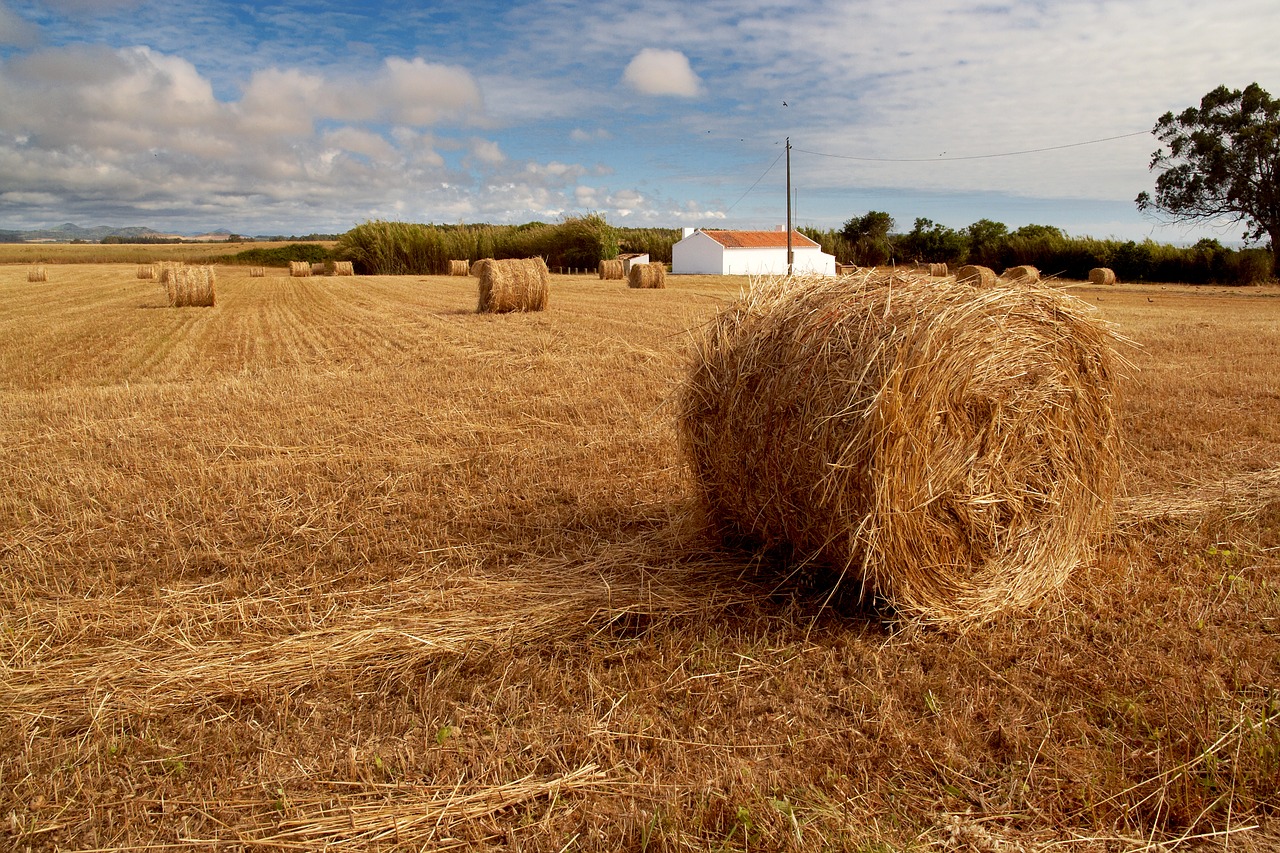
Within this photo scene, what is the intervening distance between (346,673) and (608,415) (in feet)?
16.8

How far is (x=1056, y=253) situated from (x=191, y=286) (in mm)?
40603

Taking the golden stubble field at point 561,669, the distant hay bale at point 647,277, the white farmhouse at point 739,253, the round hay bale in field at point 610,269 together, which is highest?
the white farmhouse at point 739,253

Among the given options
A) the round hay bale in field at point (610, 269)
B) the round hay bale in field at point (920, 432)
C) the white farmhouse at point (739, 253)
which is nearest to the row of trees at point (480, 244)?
the white farmhouse at point (739, 253)

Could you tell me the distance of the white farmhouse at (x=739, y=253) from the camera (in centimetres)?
5253

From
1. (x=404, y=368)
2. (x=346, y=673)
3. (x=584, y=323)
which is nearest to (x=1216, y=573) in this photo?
(x=346, y=673)

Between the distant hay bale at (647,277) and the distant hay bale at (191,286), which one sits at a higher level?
the distant hay bale at (647,277)

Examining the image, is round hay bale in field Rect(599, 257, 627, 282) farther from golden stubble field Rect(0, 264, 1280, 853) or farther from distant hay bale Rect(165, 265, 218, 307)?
golden stubble field Rect(0, 264, 1280, 853)

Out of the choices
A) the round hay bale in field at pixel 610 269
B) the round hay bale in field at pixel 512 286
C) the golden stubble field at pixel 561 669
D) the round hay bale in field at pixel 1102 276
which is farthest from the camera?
the round hay bale in field at pixel 610 269

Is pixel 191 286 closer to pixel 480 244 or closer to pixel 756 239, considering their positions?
pixel 480 244

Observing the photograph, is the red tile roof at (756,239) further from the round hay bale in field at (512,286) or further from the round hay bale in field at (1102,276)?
the round hay bale in field at (512,286)

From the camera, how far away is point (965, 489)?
4.09 meters

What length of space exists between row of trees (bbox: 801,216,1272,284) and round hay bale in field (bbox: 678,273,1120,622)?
26.9m

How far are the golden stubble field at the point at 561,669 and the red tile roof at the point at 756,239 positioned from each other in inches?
1857

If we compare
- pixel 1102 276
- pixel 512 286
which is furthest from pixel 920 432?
pixel 1102 276
